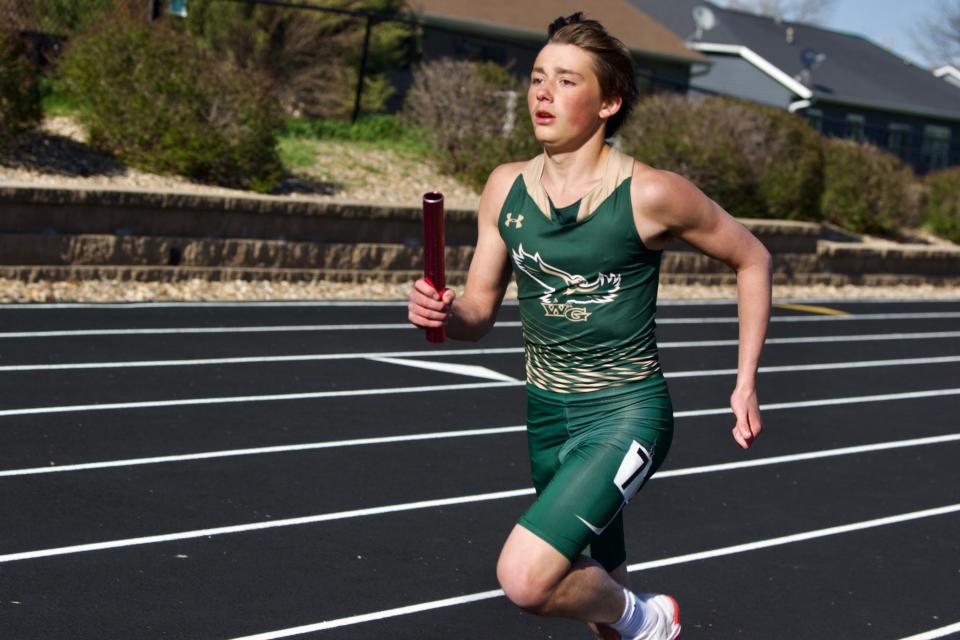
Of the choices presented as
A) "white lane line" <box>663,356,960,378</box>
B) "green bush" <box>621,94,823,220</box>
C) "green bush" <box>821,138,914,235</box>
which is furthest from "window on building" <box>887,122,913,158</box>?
"white lane line" <box>663,356,960,378</box>

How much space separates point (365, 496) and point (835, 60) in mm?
43787

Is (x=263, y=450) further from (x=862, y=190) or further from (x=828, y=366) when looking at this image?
(x=862, y=190)

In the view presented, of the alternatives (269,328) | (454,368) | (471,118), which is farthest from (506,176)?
(471,118)

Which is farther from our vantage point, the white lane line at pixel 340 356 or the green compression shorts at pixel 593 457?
the white lane line at pixel 340 356

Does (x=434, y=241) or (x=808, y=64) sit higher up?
(x=808, y=64)

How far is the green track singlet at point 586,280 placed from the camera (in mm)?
4145

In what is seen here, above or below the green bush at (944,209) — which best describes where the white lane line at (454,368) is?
below

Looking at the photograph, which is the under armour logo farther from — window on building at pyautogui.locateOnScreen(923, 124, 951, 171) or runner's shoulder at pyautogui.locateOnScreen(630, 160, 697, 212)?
window on building at pyautogui.locateOnScreen(923, 124, 951, 171)

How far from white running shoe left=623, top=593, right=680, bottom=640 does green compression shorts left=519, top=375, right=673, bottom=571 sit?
0.57ft

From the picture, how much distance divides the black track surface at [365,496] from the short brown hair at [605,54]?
239 cm

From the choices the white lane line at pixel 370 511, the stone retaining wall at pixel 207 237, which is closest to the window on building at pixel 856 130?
the stone retaining wall at pixel 207 237

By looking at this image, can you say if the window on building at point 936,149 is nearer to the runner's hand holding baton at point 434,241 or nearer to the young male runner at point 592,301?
the young male runner at point 592,301

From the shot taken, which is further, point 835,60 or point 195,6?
point 835,60

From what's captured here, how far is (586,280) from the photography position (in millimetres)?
4184
